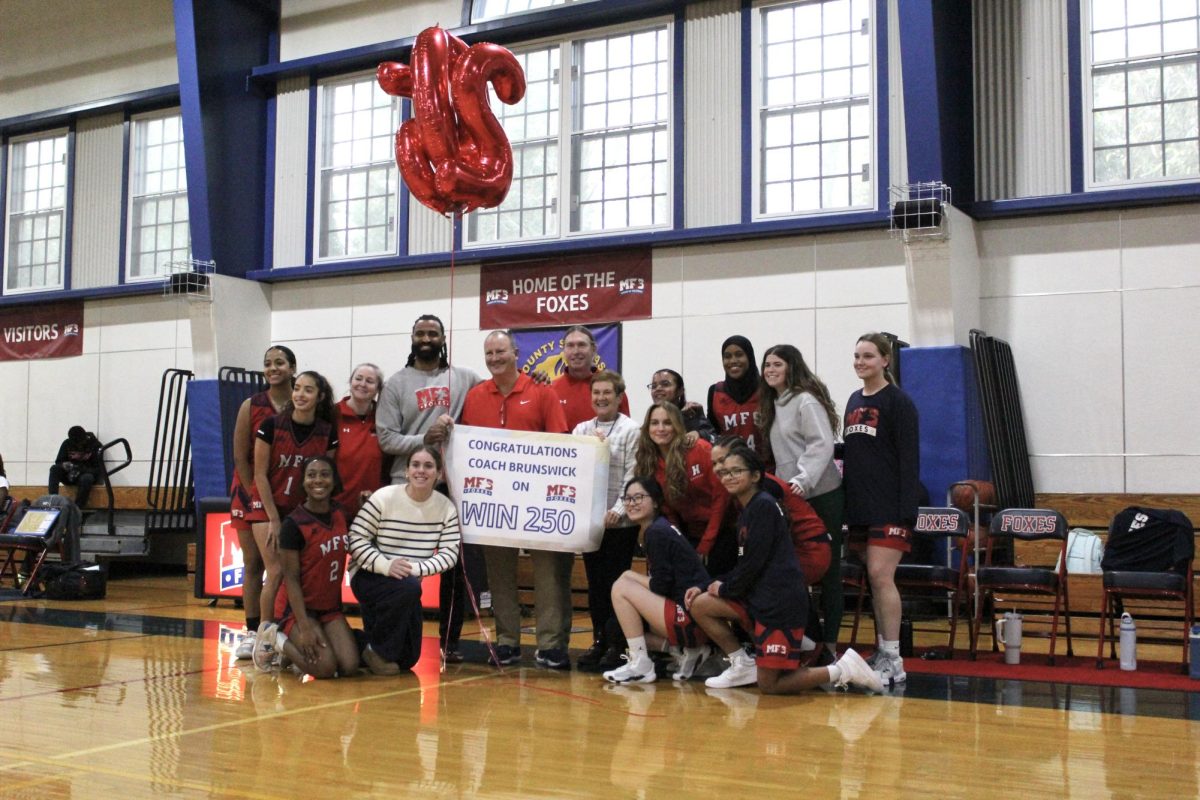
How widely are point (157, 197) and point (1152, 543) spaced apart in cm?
1063

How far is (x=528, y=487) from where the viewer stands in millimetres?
5512

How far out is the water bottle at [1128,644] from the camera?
5719mm

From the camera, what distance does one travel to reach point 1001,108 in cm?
897

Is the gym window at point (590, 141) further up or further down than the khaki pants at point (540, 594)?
further up

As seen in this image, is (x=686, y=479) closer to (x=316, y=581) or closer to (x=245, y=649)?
(x=316, y=581)

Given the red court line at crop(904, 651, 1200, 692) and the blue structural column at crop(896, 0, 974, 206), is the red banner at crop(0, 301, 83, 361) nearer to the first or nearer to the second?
the blue structural column at crop(896, 0, 974, 206)

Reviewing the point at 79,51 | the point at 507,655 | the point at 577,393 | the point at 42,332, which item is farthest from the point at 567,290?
the point at 79,51

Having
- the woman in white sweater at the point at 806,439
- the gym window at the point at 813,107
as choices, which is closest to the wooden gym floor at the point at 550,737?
the woman in white sweater at the point at 806,439

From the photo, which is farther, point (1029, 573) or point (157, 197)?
point (157, 197)

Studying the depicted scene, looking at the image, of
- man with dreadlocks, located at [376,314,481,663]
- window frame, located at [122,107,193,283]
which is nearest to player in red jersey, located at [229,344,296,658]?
man with dreadlocks, located at [376,314,481,663]

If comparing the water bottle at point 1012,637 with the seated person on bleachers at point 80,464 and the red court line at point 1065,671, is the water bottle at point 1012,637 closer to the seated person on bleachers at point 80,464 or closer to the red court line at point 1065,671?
the red court line at point 1065,671

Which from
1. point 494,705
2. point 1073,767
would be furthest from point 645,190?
point 1073,767

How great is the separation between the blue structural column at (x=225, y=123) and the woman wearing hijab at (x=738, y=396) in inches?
289

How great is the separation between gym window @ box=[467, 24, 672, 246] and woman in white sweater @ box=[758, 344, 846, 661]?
16.3 ft
